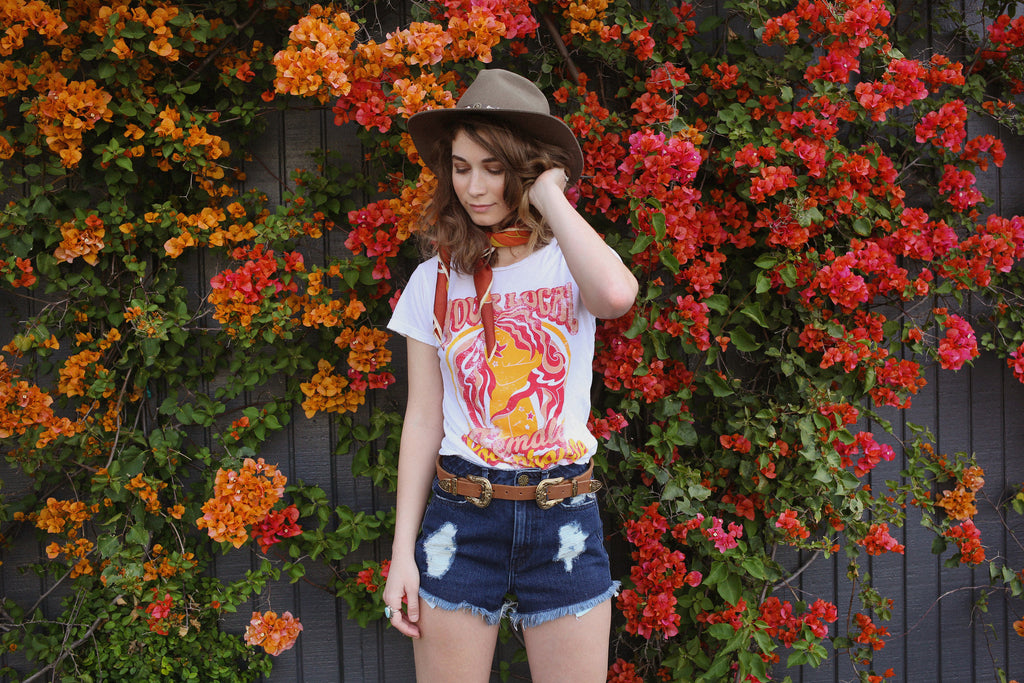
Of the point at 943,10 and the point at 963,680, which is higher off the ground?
the point at 943,10

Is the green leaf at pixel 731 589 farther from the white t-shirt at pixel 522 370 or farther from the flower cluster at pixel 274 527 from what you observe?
the flower cluster at pixel 274 527

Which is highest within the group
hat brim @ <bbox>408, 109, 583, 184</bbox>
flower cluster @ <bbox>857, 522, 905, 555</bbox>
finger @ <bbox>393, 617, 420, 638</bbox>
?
hat brim @ <bbox>408, 109, 583, 184</bbox>

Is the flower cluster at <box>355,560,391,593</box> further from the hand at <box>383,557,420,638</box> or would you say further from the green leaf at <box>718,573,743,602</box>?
the green leaf at <box>718,573,743,602</box>

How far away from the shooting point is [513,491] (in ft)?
4.16

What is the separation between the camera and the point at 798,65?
6.25 feet

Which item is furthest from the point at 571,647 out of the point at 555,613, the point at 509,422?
the point at 509,422

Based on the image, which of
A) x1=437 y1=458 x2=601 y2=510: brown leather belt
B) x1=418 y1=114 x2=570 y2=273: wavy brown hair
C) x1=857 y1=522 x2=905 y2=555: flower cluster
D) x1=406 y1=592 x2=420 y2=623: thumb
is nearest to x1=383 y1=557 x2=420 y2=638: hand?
x1=406 y1=592 x2=420 y2=623: thumb

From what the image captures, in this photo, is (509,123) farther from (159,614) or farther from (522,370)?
(159,614)

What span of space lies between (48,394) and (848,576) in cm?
232

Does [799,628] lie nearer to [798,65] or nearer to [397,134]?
[798,65]

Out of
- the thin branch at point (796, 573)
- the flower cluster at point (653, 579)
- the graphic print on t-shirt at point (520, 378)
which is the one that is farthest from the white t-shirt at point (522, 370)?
the thin branch at point (796, 573)

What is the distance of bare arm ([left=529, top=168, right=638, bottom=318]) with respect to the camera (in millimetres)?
1208

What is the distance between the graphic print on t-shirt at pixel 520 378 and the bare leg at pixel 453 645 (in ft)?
0.98

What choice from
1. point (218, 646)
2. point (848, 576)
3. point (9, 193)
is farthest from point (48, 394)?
point (848, 576)
